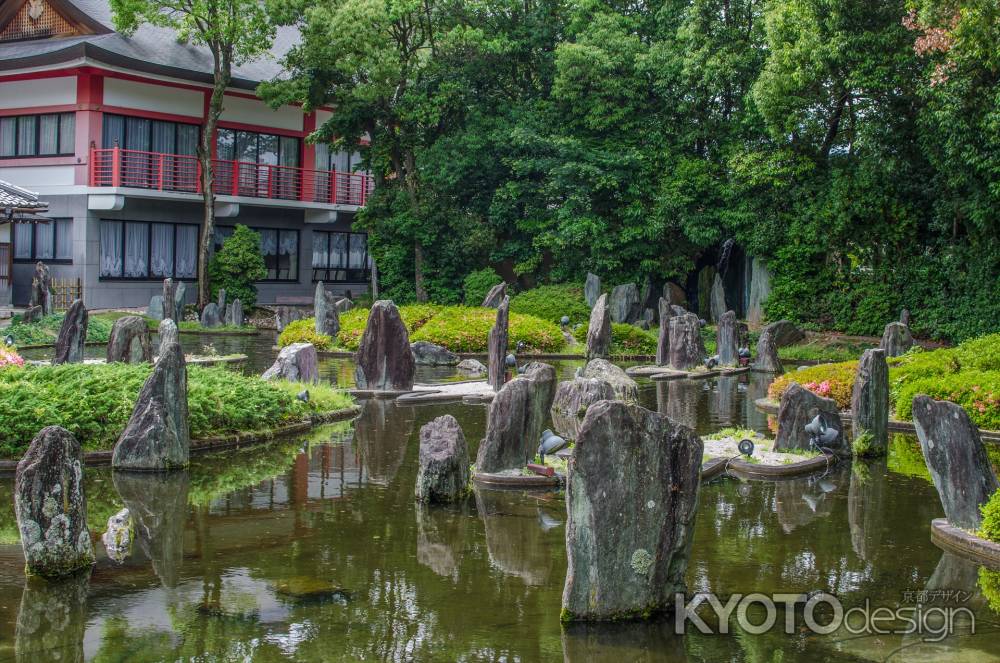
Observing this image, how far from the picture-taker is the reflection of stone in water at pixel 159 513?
9.77 meters

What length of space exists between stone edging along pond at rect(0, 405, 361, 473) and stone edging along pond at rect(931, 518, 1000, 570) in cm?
898

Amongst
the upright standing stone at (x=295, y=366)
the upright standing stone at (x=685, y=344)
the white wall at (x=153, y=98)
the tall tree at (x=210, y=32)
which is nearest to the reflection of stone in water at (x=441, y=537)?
the upright standing stone at (x=295, y=366)

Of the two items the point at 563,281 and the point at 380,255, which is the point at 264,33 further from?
the point at 563,281

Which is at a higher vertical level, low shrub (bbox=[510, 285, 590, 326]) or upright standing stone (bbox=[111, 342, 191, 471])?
low shrub (bbox=[510, 285, 590, 326])

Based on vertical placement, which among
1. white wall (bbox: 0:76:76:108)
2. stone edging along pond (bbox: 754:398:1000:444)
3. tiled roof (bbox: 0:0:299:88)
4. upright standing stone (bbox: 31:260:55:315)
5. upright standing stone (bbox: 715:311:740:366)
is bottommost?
stone edging along pond (bbox: 754:398:1000:444)

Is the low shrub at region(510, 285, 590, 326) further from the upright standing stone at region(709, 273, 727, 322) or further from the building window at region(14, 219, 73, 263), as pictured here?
the building window at region(14, 219, 73, 263)

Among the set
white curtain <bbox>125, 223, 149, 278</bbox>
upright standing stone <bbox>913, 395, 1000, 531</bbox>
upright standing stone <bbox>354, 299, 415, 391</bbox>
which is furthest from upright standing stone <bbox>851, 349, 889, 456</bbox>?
white curtain <bbox>125, 223, 149, 278</bbox>

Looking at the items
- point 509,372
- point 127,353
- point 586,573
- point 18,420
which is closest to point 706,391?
point 509,372

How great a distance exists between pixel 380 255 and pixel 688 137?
12363mm

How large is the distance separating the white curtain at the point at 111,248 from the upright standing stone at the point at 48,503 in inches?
1286

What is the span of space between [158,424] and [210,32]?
89.5 ft

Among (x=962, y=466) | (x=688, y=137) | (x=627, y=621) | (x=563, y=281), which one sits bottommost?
(x=627, y=621)

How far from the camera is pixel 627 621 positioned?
8.32 m

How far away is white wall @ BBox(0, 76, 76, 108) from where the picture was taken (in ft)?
130
